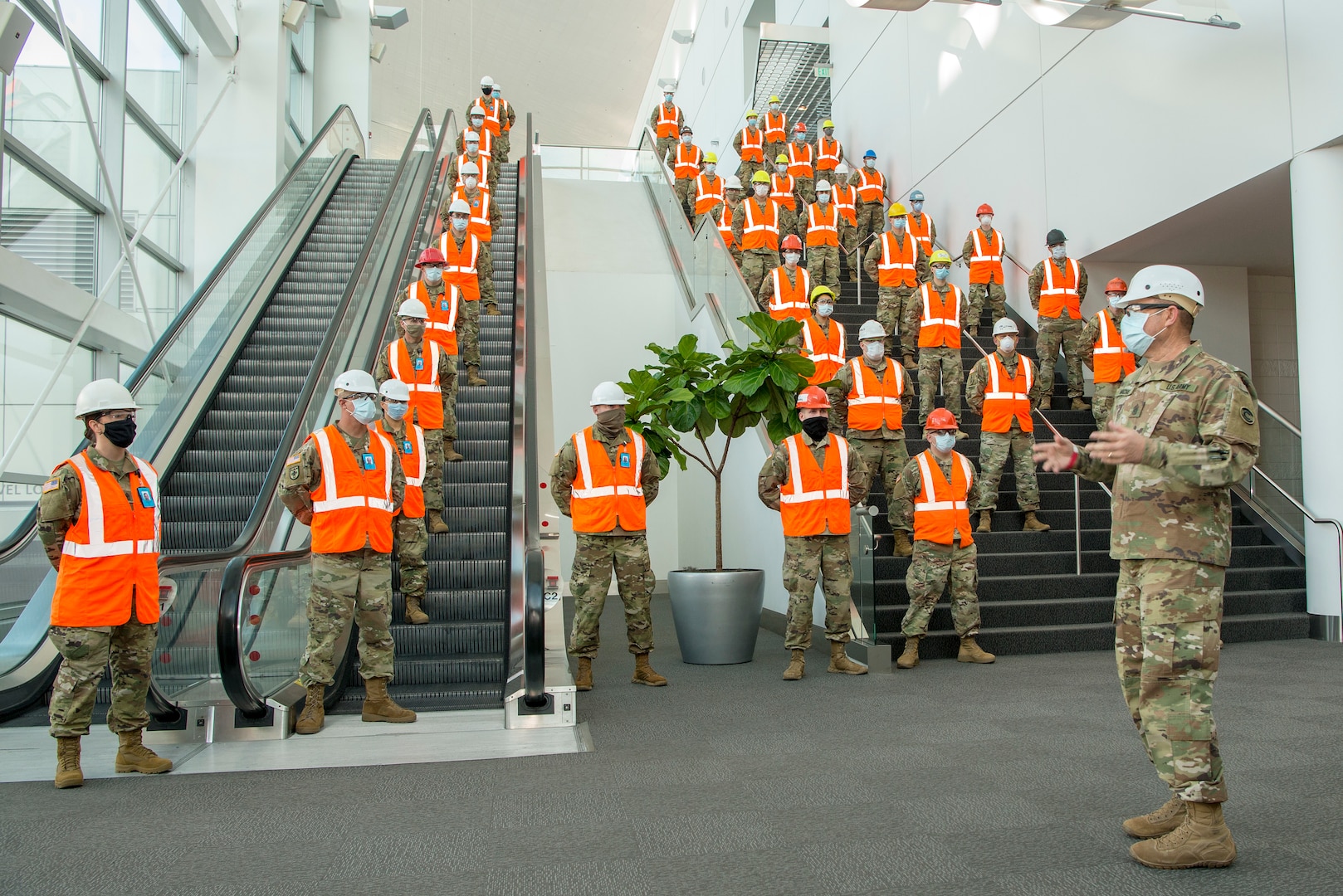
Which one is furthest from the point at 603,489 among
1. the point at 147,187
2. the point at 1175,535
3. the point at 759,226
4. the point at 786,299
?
the point at 147,187

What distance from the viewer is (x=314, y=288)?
10.8m

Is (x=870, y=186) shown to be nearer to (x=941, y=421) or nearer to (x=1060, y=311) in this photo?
(x=1060, y=311)

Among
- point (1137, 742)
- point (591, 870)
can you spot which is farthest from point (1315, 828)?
point (591, 870)

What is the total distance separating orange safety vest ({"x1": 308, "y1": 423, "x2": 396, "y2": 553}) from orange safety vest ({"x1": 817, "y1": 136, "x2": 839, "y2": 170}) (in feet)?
38.9

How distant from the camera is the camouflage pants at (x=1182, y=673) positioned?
3.10 m

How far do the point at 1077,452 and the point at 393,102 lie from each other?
125 ft

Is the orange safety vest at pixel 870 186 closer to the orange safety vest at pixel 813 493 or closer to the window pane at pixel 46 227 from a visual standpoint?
the orange safety vest at pixel 813 493

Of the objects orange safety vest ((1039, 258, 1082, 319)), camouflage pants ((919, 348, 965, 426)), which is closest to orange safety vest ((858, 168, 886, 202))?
orange safety vest ((1039, 258, 1082, 319))

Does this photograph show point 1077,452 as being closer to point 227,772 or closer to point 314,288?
point 227,772

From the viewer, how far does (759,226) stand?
13.2 metres

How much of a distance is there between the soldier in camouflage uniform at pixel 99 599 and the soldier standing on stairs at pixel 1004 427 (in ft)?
22.4

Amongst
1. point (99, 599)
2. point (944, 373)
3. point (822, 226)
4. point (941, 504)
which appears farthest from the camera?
point (822, 226)

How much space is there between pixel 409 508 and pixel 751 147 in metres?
11.7

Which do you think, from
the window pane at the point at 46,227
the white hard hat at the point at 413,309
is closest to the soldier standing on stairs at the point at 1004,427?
the white hard hat at the point at 413,309
